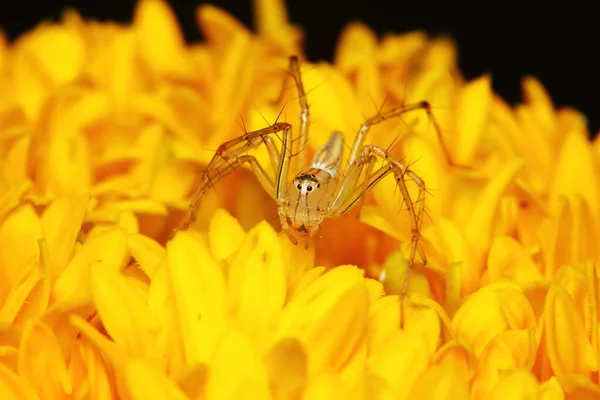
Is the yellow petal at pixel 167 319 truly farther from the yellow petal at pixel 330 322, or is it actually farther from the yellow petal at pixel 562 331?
the yellow petal at pixel 562 331

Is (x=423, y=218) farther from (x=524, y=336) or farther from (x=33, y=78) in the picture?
(x=33, y=78)

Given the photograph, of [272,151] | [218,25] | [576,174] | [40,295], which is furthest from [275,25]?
[40,295]

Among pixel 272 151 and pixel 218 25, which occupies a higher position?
pixel 218 25

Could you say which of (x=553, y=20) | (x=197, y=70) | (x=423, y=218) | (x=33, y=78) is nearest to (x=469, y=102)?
(x=423, y=218)

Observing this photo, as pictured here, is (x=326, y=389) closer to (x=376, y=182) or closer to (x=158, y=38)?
(x=376, y=182)

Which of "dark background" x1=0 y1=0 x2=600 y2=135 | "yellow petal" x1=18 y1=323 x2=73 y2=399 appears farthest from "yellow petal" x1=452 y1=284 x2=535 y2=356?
"dark background" x1=0 y1=0 x2=600 y2=135

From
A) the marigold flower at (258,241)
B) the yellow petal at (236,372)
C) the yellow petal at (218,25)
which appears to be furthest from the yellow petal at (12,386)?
the yellow petal at (218,25)
